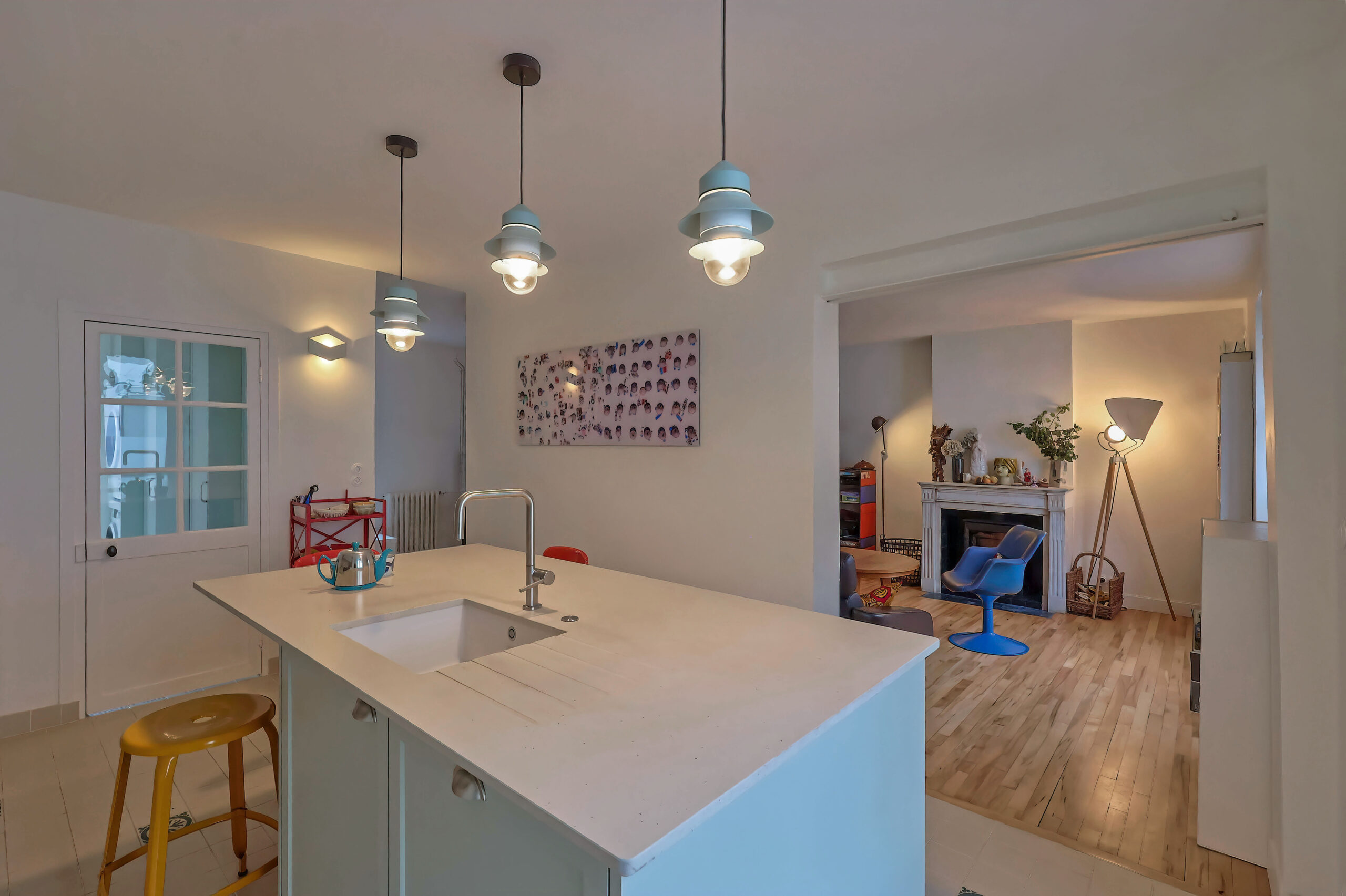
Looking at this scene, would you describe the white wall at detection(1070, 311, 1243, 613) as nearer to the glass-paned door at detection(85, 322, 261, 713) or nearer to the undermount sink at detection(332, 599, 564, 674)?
the undermount sink at detection(332, 599, 564, 674)

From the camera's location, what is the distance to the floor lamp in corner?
6.55m

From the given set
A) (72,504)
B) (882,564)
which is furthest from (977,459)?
(72,504)

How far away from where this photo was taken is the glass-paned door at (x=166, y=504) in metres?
3.21

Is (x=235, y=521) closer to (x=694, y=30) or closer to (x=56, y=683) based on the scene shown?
(x=56, y=683)

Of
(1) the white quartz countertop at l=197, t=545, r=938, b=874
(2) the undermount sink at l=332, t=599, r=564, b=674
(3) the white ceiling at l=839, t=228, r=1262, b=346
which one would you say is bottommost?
(2) the undermount sink at l=332, t=599, r=564, b=674

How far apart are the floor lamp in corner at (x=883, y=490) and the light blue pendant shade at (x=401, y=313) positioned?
5137 millimetres

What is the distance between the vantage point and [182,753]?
158 centimetres

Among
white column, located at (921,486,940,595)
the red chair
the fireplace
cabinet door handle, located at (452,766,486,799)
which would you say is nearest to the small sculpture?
white column, located at (921,486,940,595)

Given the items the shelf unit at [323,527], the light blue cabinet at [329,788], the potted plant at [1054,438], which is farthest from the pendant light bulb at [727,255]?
the potted plant at [1054,438]

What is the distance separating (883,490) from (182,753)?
6109mm

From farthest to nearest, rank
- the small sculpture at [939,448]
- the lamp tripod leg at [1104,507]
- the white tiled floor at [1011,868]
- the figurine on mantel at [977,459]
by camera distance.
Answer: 1. the small sculpture at [939,448]
2. the figurine on mantel at [977,459]
3. the lamp tripod leg at [1104,507]
4. the white tiled floor at [1011,868]

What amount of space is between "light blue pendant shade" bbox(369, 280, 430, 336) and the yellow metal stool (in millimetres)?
1339

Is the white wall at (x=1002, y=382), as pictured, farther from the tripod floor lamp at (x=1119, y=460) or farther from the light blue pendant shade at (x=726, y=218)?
the light blue pendant shade at (x=726, y=218)

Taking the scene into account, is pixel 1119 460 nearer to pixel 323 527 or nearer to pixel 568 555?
Answer: pixel 568 555
